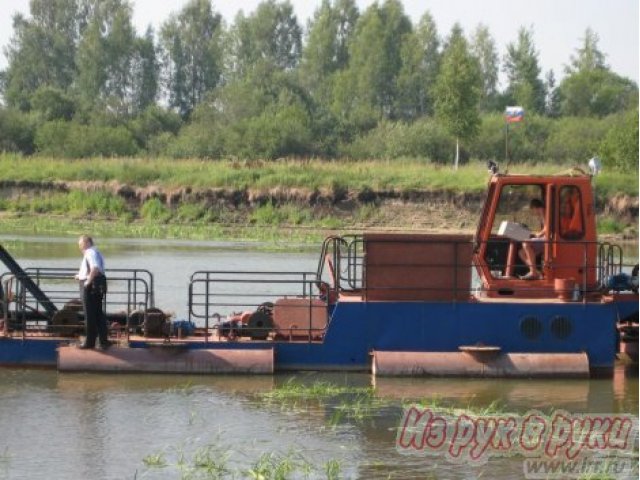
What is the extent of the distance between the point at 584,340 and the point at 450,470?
480 cm

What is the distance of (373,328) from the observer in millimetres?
17188

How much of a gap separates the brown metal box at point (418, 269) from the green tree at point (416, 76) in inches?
3451

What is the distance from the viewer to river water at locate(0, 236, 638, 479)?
518 inches

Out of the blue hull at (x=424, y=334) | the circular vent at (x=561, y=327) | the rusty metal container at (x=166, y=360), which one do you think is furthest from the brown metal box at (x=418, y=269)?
the rusty metal container at (x=166, y=360)

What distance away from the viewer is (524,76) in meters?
110

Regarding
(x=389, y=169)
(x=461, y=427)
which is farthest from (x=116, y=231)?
(x=461, y=427)

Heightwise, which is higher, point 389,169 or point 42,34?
point 42,34

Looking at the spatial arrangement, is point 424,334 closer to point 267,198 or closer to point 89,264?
point 89,264

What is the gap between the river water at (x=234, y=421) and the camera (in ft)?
43.1

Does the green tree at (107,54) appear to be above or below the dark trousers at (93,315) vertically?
above

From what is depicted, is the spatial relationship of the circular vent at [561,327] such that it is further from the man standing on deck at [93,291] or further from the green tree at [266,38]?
the green tree at [266,38]

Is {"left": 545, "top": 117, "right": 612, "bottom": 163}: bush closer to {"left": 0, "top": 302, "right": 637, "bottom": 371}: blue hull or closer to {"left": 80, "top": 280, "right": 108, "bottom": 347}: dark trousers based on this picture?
{"left": 0, "top": 302, "right": 637, "bottom": 371}: blue hull

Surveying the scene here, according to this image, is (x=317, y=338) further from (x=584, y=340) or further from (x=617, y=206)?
(x=617, y=206)

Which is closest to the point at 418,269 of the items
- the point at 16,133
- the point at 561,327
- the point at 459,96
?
the point at 561,327
